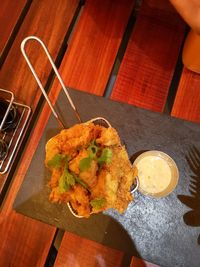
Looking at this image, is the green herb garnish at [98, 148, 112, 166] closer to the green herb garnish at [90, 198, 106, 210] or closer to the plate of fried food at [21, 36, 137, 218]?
the plate of fried food at [21, 36, 137, 218]

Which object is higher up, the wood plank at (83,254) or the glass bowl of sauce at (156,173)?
the glass bowl of sauce at (156,173)

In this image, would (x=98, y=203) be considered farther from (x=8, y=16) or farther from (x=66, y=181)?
(x=8, y=16)

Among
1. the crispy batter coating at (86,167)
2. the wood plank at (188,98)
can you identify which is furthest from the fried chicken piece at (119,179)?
the wood plank at (188,98)

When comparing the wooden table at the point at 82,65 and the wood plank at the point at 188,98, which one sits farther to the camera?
the wood plank at the point at 188,98

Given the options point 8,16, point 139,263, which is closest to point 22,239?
point 139,263

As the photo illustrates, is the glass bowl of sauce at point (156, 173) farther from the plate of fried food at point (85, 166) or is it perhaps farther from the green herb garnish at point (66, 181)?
the green herb garnish at point (66, 181)

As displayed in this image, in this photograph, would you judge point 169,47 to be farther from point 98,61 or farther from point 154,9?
point 98,61
